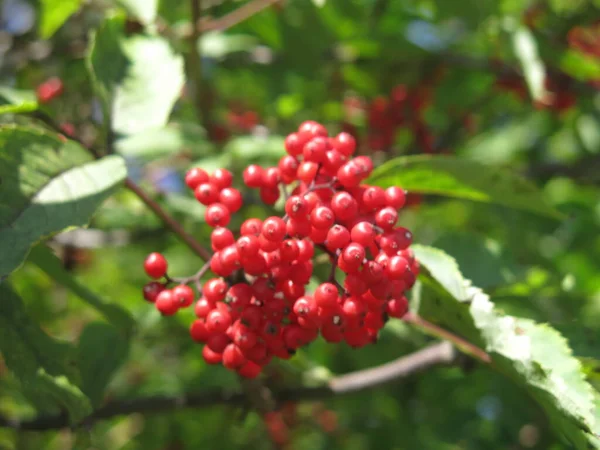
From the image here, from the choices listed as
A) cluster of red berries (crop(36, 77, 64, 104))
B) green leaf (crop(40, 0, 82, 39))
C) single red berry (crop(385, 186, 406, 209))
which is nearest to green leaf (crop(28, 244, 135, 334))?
single red berry (crop(385, 186, 406, 209))

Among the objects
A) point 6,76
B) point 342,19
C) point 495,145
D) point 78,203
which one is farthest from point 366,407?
point 6,76

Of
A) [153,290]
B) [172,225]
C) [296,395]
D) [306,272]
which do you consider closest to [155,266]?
[153,290]

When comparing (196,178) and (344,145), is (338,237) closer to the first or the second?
(344,145)

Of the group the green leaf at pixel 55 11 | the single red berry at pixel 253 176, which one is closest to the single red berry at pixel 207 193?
the single red berry at pixel 253 176

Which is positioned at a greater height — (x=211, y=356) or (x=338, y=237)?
(x=338, y=237)

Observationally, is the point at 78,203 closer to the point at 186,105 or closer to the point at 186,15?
the point at 186,15

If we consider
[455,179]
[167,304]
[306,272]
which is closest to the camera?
[306,272]

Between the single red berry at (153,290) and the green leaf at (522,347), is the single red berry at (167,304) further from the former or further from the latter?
the green leaf at (522,347)

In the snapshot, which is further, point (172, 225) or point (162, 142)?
point (162, 142)
